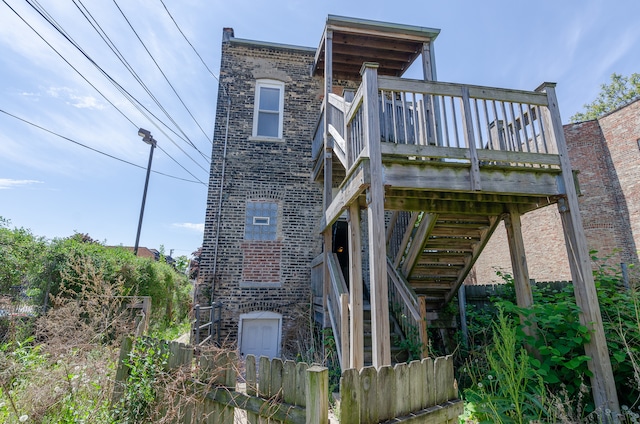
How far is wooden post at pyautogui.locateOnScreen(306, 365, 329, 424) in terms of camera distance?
2008mm

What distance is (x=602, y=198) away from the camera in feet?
39.2

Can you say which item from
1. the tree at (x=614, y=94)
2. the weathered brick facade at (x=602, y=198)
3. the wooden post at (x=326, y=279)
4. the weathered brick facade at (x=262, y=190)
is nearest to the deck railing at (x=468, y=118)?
the wooden post at (x=326, y=279)

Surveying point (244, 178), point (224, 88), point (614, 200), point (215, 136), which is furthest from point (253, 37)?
point (614, 200)

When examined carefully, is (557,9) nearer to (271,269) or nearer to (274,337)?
(271,269)

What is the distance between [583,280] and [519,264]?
0.97 meters

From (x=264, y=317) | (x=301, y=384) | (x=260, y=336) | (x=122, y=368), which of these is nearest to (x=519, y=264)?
(x=301, y=384)

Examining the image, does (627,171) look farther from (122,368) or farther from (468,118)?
(122,368)

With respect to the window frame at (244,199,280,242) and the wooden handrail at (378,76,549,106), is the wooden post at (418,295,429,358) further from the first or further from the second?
the window frame at (244,199,280,242)

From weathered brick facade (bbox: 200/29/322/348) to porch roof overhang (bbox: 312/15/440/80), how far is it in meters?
1.16

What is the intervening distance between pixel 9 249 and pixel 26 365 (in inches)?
142

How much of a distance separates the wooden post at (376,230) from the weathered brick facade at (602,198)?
1209cm

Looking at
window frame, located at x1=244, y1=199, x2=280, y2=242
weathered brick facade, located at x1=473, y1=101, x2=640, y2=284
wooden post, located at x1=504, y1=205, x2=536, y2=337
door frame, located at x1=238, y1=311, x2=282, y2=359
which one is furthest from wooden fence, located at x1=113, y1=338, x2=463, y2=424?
weathered brick facade, located at x1=473, y1=101, x2=640, y2=284

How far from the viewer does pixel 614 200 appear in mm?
11750

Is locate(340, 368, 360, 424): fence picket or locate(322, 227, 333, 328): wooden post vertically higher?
locate(322, 227, 333, 328): wooden post
